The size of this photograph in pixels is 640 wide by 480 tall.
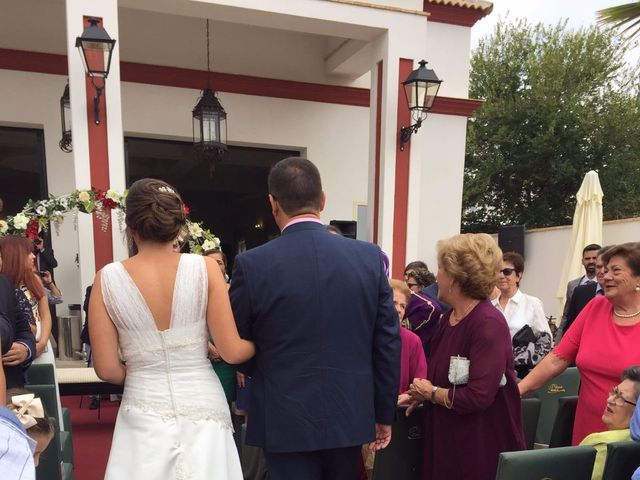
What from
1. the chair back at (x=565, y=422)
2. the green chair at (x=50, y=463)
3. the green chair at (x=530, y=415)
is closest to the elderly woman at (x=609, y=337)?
the chair back at (x=565, y=422)

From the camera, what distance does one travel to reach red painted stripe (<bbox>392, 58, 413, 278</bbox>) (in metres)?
6.43

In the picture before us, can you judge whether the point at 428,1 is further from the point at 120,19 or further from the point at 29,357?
the point at 29,357

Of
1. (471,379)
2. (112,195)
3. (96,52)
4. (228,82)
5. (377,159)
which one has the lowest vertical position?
(471,379)

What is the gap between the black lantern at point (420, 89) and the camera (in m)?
5.96

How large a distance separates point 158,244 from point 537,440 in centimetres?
276

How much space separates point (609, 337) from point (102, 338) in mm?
2114

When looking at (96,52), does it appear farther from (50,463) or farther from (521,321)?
(521,321)

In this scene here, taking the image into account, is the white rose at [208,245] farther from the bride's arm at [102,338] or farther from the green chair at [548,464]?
the green chair at [548,464]

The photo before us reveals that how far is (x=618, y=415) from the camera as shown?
2.03 m

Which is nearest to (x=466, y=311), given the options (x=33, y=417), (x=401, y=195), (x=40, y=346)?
(x=33, y=417)

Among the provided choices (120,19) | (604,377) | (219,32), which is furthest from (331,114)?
(604,377)

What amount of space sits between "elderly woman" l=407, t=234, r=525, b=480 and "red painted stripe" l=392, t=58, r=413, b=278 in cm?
435

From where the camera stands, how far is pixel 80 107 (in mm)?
5234

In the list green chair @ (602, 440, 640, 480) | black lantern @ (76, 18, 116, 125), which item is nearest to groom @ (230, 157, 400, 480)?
green chair @ (602, 440, 640, 480)
